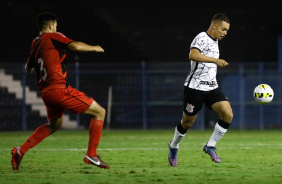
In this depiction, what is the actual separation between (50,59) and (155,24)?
21758 mm

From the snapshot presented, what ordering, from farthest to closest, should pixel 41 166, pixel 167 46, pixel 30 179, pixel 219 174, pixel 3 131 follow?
pixel 167 46, pixel 3 131, pixel 41 166, pixel 219 174, pixel 30 179

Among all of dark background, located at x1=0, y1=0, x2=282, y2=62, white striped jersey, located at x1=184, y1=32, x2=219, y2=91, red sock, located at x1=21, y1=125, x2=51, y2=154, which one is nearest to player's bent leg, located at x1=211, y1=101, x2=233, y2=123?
white striped jersey, located at x1=184, y1=32, x2=219, y2=91

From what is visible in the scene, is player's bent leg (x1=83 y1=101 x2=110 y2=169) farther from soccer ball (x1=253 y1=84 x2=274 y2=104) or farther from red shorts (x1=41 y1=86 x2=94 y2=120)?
soccer ball (x1=253 y1=84 x2=274 y2=104)

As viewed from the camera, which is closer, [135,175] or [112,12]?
[135,175]

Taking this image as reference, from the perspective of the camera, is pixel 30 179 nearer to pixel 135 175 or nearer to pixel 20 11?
pixel 135 175

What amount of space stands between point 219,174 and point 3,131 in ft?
46.5

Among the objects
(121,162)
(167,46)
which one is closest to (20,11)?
(167,46)

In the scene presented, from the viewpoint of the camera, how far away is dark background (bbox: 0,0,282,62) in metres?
27.4

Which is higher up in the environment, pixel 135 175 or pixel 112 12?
pixel 112 12

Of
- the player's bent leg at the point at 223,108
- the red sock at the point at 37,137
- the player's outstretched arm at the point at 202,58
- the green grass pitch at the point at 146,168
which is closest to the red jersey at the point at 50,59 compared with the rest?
the red sock at the point at 37,137

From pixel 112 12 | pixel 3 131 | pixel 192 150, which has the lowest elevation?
pixel 3 131

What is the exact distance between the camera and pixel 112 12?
99.2 feet

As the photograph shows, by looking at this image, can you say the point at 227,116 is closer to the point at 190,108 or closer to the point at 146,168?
the point at 190,108

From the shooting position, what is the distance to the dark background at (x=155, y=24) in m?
27.4
